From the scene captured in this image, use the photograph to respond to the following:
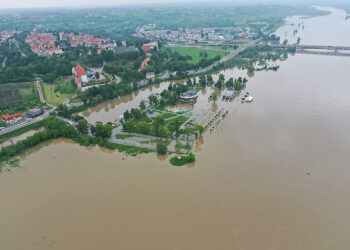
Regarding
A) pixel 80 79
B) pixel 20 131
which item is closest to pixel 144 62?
pixel 80 79

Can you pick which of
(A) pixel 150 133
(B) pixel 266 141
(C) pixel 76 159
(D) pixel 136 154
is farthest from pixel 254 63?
(C) pixel 76 159

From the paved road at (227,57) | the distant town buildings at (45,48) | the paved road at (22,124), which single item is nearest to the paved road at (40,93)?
the paved road at (22,124)

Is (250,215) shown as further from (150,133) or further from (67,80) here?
(67,80)

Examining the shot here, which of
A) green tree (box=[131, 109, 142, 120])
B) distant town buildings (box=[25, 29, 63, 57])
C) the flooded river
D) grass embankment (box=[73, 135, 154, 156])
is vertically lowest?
the flooded river

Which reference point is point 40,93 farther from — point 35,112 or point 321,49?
point 321,49

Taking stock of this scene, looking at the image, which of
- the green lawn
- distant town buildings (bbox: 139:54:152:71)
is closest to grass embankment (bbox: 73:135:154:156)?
the green lawn

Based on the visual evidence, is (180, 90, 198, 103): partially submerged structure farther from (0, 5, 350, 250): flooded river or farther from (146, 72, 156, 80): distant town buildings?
(146, 72, 156, 80): distant town buildings

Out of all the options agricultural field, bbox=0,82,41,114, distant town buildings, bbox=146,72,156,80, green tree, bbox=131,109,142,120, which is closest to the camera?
green tree, bbox=131,109,142,120
